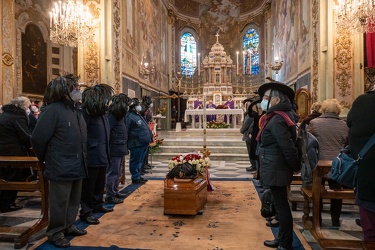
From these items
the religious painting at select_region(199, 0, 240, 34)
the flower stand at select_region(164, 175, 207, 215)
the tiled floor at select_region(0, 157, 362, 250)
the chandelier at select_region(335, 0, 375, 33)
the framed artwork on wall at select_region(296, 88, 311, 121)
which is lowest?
the tiled floor at select_region(0, 157, 362, 250)

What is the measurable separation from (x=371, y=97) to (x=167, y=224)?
119 inches

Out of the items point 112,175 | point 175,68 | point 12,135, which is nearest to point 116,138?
point 112,175

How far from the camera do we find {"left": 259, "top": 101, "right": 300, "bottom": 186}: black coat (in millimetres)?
3211

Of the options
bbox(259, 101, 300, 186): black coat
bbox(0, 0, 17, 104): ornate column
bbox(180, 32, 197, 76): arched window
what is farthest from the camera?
bbox(180, 32, 197, 76): arched window

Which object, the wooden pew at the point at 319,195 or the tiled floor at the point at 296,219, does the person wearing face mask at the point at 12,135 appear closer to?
the tiled floor at the point at 296,219

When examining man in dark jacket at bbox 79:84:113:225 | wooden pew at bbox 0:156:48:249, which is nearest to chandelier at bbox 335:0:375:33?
man in dark jacket at bbox 79:84:113:225

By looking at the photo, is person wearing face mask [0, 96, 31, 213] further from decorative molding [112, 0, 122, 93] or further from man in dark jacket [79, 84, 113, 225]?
decorative molding [112, 0, 122, 93]

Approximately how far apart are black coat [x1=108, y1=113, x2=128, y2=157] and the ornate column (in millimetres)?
4717

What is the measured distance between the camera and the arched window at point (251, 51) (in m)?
25.1

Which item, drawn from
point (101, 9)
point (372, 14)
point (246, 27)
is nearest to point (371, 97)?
point (372, 14)

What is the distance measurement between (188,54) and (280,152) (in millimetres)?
23717

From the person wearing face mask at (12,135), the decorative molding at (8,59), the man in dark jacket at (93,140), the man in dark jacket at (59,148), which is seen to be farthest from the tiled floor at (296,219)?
the decorative molding at (8,59)

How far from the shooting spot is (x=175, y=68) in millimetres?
25062

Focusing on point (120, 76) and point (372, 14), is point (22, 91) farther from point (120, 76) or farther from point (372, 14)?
point (372, 14)
